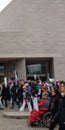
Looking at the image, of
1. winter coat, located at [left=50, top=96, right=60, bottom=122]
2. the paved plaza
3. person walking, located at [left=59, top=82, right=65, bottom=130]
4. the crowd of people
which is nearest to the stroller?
the paved plaza

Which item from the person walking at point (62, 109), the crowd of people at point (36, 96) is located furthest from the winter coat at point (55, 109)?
the person walking at point (62, 109)

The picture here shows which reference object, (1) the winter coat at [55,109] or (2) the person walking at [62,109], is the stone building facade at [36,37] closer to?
(1) the winter coat at [55,109]

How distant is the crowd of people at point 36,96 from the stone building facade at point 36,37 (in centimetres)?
1706

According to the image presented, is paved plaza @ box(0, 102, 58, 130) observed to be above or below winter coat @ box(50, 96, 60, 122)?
below

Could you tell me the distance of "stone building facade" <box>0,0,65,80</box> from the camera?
43.5m

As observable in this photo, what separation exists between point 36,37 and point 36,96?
23.5 meters

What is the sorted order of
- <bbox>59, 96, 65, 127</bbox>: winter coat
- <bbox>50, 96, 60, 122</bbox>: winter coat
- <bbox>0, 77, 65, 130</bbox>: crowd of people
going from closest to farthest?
<bbox>59, 96, 65, 127</bbox>: winter coat, <bbox>0, 77, 65, 130</bbox>: crowd of people, <bbox>50, 96, 60, 122</bbox>: winter coat

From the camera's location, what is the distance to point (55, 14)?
4481cm

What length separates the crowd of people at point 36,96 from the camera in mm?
9336

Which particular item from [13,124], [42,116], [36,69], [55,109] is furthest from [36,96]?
[36,69]

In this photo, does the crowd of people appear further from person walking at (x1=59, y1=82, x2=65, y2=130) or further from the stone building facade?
the stone building facade

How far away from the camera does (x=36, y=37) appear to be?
145ft

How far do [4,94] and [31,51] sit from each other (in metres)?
20.2

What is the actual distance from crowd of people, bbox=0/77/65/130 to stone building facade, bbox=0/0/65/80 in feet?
56.0
